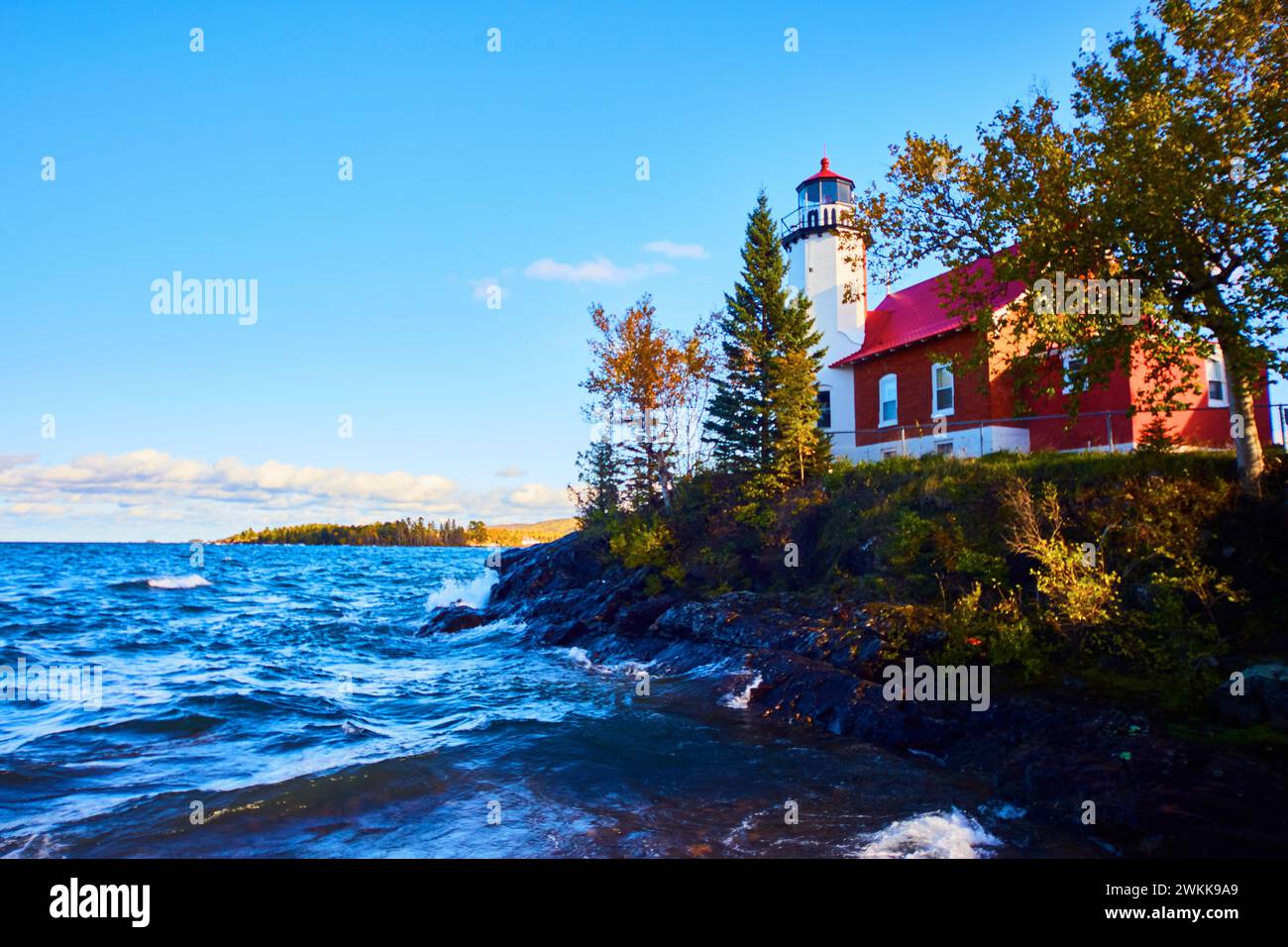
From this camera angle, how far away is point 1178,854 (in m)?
8.06

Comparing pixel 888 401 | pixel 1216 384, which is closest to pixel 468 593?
pixel 888 401

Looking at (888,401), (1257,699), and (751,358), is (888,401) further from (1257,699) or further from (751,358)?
(1257,699)

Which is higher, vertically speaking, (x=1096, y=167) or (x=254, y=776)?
(x=1096, y=167)

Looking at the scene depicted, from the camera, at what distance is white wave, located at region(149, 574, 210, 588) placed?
162 ft

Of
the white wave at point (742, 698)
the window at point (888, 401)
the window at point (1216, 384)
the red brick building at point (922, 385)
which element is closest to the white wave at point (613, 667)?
the white wave at point (742, 698)

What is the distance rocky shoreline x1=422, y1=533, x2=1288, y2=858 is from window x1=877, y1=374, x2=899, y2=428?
45.7 feet

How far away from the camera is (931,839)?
8.69 meters

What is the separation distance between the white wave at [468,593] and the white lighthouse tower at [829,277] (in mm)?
19903

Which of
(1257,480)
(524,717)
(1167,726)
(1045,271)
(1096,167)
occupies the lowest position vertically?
(524,717)

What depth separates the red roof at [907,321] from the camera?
1156 inches

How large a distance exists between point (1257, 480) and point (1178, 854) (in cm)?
944
